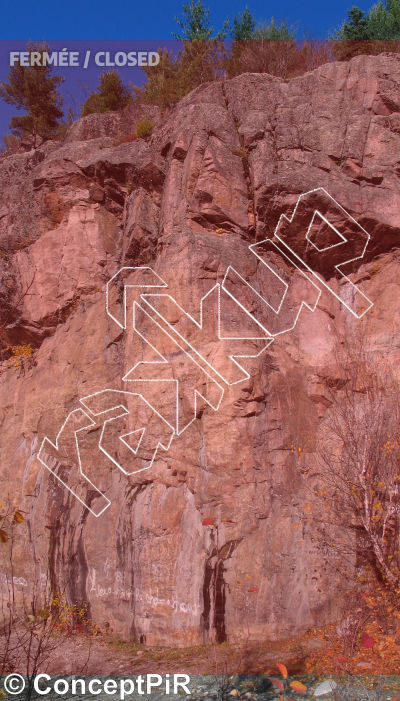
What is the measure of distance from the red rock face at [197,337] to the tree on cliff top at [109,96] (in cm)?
552

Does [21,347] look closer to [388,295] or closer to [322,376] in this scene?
[322,376]

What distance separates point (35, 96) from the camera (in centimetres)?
1938

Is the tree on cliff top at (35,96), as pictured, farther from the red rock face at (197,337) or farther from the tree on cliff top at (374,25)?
the tree on cliff top at (374,25)

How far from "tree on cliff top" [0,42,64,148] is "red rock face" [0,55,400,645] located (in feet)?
22.7

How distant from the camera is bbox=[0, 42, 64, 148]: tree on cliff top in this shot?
19.0 m

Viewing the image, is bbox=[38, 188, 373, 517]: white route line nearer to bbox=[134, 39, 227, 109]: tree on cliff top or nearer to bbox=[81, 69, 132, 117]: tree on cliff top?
bbox=[134, 39, 227, 109]: tree on cliff top

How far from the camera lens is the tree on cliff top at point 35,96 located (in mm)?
19000

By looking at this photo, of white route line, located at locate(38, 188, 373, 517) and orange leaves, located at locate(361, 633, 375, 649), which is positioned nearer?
orange leaves, located at locate(361, 633, 375, 649)

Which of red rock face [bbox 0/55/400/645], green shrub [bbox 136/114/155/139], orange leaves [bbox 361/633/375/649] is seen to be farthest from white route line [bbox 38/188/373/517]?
orange leaves [bbox 361/633/375/649]

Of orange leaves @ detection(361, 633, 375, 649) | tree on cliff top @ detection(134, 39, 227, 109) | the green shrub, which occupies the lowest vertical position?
orange leaves @ detection(361, 633, 375, 649)

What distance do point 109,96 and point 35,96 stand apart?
3.41 metres

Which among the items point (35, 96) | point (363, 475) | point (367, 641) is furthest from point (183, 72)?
point (367, 641)

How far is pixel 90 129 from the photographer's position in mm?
14781

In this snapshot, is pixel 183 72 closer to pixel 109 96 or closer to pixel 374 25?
Result: pixel 109 96
